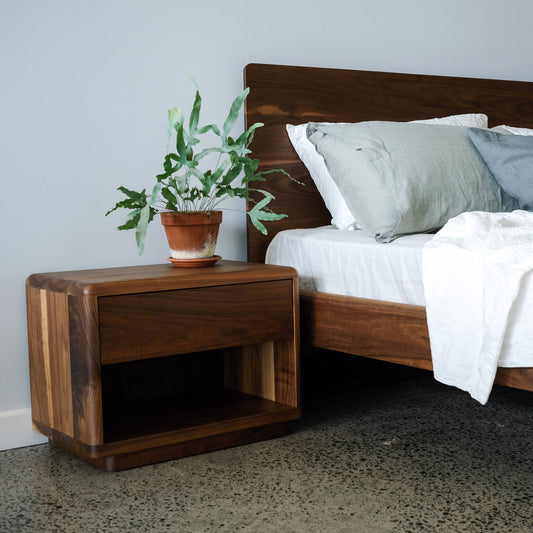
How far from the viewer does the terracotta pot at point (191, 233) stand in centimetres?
204

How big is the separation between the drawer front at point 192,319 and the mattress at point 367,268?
155 mm

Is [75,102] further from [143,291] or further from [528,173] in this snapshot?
[528,173]

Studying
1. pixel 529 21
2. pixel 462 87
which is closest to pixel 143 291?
pixel 462 87

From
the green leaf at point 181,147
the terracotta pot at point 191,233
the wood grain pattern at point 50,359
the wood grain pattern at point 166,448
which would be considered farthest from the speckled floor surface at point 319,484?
the green leaf at point 181,147

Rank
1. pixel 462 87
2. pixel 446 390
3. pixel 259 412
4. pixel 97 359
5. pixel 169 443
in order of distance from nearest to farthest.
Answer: pixel 97 359 < pixel 169 443 < pixel 259 412 < pixel 446 390 < pixel 462 87

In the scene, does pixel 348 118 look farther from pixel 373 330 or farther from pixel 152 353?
pixel 152 353

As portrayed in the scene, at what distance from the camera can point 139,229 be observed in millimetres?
1951

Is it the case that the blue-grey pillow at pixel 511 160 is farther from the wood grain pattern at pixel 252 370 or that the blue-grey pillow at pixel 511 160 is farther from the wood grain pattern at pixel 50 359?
the wood grain pattern at pixel 50 359

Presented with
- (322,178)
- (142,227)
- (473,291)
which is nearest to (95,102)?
(142,227)

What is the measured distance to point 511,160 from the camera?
2.21m

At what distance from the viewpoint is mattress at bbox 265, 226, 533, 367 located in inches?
60.9

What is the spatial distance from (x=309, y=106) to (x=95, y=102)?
73 centimetres

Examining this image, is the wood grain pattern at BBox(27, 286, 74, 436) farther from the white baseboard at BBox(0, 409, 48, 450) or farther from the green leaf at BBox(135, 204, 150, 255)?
the green leaf at BBox(135, 204, 150, 255)

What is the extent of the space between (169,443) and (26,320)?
56 centimetres
